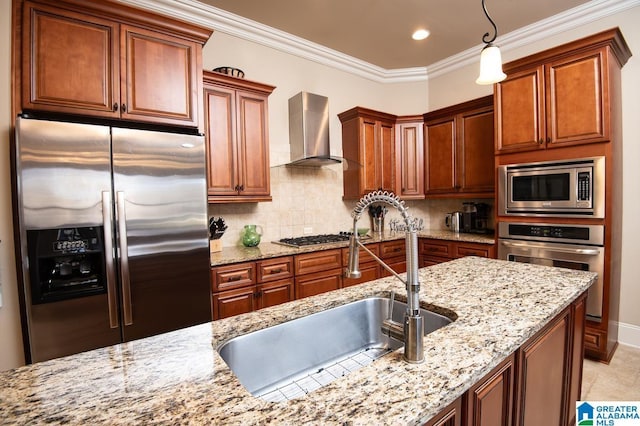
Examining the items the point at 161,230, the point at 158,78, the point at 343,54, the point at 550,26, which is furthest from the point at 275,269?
the point at 550,26

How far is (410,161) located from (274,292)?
243cm

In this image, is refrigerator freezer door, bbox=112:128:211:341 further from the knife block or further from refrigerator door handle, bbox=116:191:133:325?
the knife block

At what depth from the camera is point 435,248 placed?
3531 mm

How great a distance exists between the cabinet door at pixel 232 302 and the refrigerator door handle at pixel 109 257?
→ 2.00 feet

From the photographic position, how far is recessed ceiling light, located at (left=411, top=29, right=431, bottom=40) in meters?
3.27

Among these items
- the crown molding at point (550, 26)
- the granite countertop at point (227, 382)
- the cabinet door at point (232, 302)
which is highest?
the crown molding at point (550, 26)

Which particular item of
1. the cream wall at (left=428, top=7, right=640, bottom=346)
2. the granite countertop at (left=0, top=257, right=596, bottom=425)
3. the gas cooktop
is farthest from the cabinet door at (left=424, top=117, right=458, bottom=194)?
the granite countertop at (left=0, top=257, right=596, bottom=425)

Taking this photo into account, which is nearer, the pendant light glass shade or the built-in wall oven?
the pendant light glass shade

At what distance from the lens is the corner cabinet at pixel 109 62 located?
1.74 meters

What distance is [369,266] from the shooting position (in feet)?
10.5

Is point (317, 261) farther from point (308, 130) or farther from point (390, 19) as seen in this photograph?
point (390, 19)

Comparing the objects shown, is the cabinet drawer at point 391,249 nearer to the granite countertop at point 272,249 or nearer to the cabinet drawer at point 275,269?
the granite countertop at point 272,249

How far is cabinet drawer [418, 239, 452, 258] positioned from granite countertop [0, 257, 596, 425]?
7.48ft

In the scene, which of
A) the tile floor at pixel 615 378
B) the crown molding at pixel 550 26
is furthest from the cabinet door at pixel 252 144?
the tile floor at pixel 615 378
